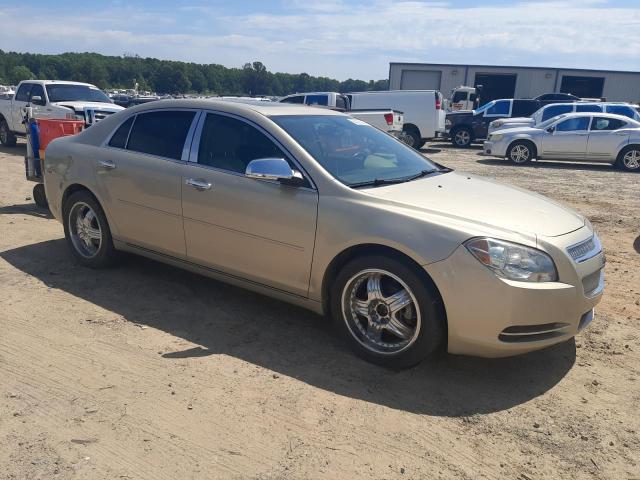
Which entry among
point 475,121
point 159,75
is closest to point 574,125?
point 475,121

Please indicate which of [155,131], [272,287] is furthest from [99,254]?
[272,287]

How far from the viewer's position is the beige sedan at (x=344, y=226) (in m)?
3.42

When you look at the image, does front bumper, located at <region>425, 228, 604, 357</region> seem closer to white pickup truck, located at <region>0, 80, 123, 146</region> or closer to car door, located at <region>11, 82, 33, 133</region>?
white pickup truck, located at <region>0, 80, 123, 146</region>

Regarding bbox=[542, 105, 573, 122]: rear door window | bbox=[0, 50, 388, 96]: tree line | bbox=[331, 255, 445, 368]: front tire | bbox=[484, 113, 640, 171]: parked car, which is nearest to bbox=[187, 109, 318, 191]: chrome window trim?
bbox=[331, 255, 445, 368]: front tire

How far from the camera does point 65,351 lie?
3.93 metres

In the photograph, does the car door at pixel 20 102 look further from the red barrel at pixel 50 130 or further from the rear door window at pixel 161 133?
the rear door window at pixel 161 133

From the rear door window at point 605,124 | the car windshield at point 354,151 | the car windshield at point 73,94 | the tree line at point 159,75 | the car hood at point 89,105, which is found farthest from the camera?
the tree line at point 159,75

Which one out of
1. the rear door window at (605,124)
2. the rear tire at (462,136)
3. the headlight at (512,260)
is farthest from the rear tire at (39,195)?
the rear tire at (462,136)

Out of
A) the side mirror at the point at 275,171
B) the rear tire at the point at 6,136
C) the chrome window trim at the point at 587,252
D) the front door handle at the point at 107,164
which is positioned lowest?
the rear tire at the point at 6,136

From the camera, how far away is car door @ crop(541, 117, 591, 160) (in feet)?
52.8

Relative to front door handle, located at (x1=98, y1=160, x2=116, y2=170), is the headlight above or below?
below

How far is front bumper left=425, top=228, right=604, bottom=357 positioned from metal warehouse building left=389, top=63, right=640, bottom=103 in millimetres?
41532

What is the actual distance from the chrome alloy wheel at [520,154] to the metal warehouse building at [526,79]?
1090 inches

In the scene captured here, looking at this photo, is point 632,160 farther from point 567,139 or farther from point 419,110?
point 419,110
